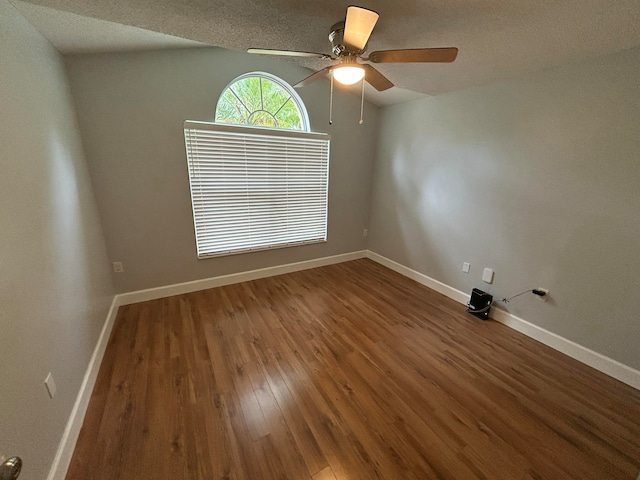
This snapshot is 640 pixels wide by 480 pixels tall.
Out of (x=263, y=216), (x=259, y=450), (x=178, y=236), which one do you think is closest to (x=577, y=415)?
(x=259, y=450)

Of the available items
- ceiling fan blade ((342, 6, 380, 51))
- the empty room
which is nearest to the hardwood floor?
the empty room

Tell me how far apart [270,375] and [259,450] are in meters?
0.51

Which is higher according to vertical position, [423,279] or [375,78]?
[375,78]

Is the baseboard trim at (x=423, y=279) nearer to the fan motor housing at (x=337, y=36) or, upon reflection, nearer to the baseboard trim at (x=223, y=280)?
the baseboard trim at (x=223, y=280)

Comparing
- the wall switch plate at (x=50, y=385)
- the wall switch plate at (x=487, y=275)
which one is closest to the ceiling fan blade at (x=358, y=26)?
the wall switch plate at (x=50, y=385)

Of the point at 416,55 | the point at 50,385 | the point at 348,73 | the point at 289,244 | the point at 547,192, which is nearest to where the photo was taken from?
the point at 50,385

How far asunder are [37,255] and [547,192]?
3526 mm

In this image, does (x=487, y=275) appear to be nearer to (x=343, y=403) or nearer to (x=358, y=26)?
(x=343, y=403)

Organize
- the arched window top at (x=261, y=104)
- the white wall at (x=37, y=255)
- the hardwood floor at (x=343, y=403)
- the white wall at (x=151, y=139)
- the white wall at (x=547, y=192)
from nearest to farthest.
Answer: the white wall at (x=37, y=255) → the hardwood floor at (x=343, y=403) → the white wall at (x=547, y=192) → the white wall at (x=151, y=139) → the arched window top at (x=261, y=104)

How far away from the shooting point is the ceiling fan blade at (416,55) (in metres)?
1.34

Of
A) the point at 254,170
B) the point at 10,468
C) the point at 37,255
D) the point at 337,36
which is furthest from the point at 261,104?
the point at 10,468

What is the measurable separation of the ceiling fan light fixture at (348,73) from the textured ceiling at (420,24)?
350 mm

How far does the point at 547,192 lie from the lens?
2.14 m

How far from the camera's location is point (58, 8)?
4.76ft
